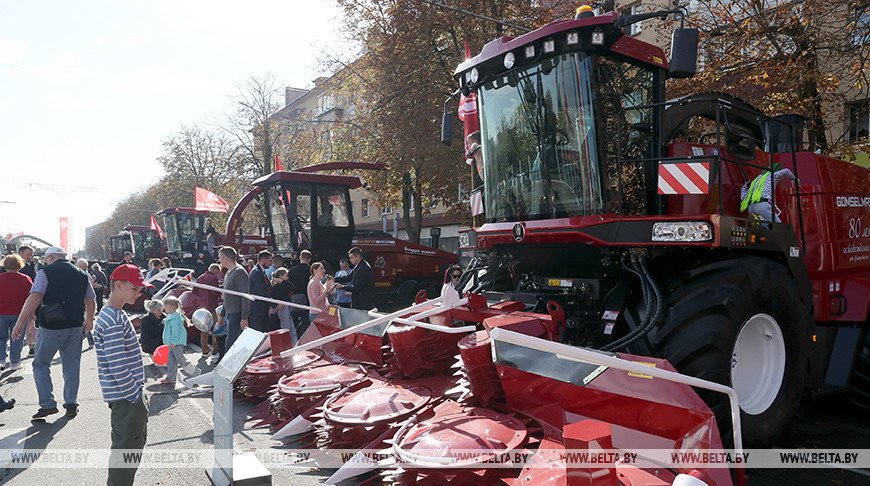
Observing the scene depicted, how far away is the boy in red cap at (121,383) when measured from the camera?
3.47m

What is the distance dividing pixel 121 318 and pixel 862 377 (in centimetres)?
667

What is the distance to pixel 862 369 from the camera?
551 centimetres

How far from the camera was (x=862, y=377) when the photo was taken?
18.0 feet

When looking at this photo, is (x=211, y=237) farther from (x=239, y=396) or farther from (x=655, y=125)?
(x=655, y=125)

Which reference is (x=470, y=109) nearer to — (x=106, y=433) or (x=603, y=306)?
(x=603, y=306)

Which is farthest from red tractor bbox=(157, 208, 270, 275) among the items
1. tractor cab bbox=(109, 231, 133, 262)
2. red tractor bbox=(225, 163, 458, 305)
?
red tractor bbox=(225, 163, 458, 305)

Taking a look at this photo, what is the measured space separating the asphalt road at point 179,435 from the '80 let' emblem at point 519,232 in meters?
2.46

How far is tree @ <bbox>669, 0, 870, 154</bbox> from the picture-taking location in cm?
968

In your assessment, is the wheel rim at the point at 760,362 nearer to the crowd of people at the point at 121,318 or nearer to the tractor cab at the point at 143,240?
the crowd of people at the point at 121,318

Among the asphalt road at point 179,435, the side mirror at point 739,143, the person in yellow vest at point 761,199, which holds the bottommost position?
the asphalt road at point 179,435

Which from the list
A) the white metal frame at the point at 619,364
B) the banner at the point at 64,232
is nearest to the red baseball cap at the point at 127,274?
the white metal frame at the point at 619,364

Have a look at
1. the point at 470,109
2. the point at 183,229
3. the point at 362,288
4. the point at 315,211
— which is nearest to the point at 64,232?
the point at 183,229

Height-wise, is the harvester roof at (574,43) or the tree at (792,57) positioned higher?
the tree at (792,57)

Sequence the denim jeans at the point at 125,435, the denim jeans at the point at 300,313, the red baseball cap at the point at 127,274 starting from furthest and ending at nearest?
the denim jeans at the point at 300,313, the red baseball cap at the point at 127,274, the denim jeans at the point at 125,435
